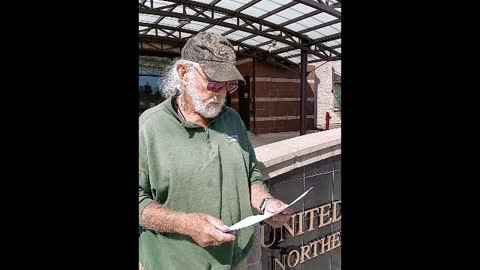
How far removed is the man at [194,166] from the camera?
3.27 ft

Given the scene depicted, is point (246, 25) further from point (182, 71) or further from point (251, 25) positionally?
point (182, 71)

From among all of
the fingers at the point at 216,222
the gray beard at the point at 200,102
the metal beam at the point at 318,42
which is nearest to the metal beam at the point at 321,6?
the metal beam at the point at 318,42

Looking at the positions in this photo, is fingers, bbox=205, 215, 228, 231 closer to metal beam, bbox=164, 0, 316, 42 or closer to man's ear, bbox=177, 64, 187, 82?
man's ear, bbox=177, 64, 187, 82

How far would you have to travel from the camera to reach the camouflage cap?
39.5 inches

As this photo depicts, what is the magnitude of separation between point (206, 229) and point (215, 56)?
47 cm

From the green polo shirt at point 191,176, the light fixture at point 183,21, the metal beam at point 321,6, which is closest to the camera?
the green polo shirt at point 191,176

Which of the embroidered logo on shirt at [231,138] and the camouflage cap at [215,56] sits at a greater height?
the camouflage cap at [215,56]

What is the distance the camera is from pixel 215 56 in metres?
1.01

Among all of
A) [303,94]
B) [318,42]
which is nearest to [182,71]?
[318,42]

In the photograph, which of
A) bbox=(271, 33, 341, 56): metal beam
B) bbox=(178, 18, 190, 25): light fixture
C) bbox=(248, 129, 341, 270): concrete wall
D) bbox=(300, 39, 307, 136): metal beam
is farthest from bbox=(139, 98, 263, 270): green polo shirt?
bbox=(300, 39, 307, 136): metal beam

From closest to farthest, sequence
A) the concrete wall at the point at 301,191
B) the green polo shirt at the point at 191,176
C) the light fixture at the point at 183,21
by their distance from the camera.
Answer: the green polo shirt at the point at 191,176 < the light fixture at the point at 183,21 < the concrete wall at the point at 301,191

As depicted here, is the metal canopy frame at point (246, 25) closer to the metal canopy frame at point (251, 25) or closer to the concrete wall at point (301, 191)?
the metal canopy frame at point (251, 25)
